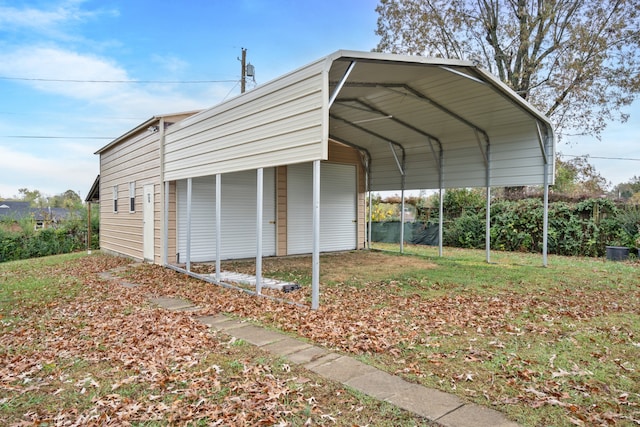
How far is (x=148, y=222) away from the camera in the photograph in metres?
9.80

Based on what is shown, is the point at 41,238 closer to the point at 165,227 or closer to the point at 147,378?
the point at 165,227

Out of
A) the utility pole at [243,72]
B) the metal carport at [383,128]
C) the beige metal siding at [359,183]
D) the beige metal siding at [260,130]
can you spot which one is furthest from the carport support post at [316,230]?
the utility pole at [243,72]

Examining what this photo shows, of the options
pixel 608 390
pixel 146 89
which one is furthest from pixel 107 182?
pixel 608 390

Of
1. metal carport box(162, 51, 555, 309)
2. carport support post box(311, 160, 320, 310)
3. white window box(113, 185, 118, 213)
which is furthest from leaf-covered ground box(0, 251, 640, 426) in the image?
white window box(113, 185, 118, 213)

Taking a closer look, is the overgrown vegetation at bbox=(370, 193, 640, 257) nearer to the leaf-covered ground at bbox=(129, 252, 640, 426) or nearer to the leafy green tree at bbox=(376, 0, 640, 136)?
the leaf-covered ground at bbox=(129, 252, 640, 426)

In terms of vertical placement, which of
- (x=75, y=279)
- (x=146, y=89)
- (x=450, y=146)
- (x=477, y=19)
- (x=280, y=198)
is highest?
(x=477, y=19)

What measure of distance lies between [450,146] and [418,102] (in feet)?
9.66

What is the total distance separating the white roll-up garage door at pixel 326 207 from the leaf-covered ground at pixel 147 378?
585cm

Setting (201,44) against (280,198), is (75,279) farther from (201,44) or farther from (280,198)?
(201,44)

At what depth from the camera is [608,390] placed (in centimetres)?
277

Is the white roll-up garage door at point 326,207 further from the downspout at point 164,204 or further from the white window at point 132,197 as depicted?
the white window at point 132,197

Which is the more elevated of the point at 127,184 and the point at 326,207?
the point at 127,184

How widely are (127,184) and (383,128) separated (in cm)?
784

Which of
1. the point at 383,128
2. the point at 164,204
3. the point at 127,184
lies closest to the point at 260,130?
the point at 164,204
